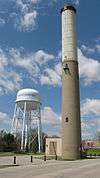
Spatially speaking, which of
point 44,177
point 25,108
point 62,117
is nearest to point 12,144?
point 25,108

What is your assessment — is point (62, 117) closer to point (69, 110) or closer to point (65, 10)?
point (69, 110)

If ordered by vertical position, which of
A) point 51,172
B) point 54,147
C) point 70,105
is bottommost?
point 51,172

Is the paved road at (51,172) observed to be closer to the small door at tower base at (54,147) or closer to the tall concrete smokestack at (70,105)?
the tall concrete smokestack at (70,105)

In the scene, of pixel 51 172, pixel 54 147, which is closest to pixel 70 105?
pixel 54 147

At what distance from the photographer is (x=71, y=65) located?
58.3 meters

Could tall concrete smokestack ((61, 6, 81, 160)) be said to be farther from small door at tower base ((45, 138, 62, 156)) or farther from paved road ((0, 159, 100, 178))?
paved road ((0, 159, 100, 178))

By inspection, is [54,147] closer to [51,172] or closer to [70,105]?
[70,105]

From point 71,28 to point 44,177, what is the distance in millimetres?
42238

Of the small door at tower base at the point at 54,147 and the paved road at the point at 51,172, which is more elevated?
the small door at tower base at the point at 54,147

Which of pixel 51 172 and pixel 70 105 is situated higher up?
pixel 70 105

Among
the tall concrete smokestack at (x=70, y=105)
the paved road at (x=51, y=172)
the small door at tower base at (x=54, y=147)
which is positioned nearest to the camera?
the paved road at (x=51, y=172)

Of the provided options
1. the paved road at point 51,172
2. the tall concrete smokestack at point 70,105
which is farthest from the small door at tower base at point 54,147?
the paved road at point 51,172

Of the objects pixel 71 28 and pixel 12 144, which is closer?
pixel 71 28

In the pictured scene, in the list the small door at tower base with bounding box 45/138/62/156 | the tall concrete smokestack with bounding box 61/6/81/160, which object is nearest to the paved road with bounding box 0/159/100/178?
the tall concrete smokestack with bounding box 61/6/81/160
